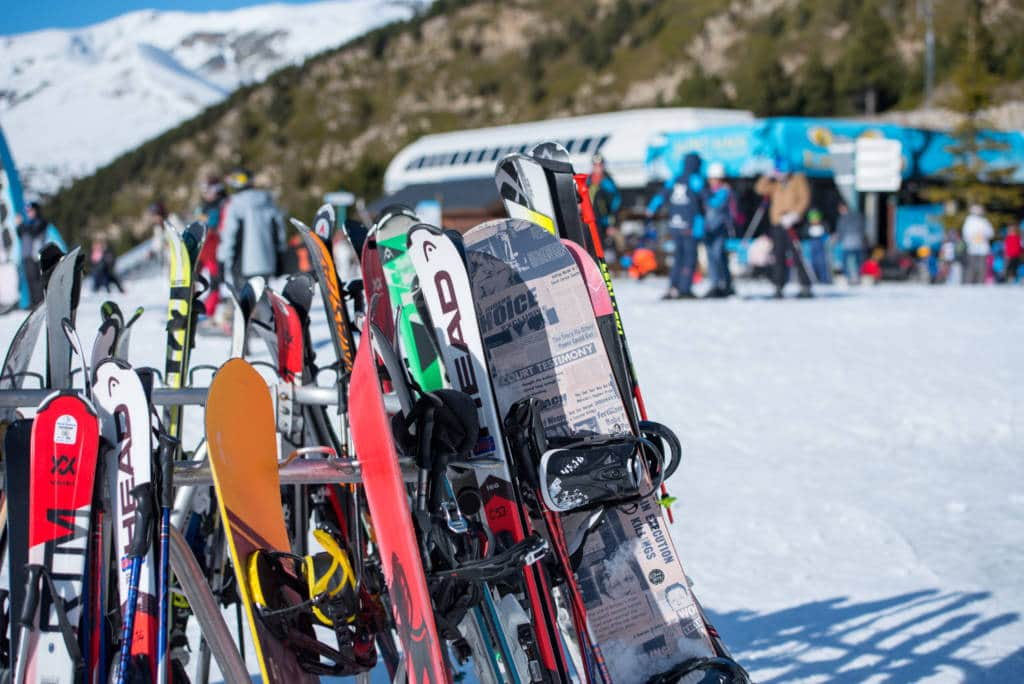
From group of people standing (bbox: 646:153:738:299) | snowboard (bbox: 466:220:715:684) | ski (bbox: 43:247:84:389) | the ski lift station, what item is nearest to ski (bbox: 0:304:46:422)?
ski (bbox: 43:247:84:389)

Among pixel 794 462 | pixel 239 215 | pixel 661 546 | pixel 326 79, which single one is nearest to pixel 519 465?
pixel 661 546

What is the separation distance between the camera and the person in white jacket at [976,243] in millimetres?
17031

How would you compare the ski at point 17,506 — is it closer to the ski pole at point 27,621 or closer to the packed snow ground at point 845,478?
the ski pole at point 27,621

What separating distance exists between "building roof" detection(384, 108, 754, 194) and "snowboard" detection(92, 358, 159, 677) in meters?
21.9

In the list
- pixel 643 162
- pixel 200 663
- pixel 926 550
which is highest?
pixel 643 162

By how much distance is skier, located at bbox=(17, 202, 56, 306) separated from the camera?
989cm

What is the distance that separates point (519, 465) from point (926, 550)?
3.33 meters

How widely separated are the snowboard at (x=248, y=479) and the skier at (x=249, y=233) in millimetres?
6248

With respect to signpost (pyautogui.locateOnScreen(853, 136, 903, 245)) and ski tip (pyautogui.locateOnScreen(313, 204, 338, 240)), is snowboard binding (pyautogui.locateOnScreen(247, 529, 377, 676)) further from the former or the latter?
signpost (pyautogui.locateOnScreen(853, 136, 903, 245))

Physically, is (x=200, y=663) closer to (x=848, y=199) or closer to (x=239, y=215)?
(x=239, y=215)

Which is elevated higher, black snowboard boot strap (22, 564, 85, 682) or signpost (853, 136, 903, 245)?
signpost (853, 136, 903, 245)

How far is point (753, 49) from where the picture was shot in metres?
61.5

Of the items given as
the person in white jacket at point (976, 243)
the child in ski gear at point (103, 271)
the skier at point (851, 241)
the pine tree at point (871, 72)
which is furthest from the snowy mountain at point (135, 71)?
the person in white jacket at point (976, 243)

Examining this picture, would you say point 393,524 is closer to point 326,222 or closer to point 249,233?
point 326,222
